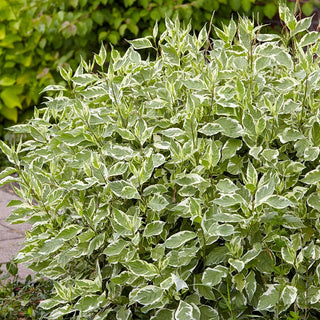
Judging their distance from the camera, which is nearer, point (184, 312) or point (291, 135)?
point (184, 312)

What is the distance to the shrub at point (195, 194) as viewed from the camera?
2.19 meters

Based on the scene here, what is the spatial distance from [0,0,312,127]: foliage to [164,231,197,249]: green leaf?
3623mm

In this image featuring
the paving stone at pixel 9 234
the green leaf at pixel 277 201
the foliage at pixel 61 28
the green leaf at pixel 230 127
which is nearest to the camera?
the green leaf at pixel 277 201

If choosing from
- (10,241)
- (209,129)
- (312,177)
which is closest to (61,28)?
(10,241)

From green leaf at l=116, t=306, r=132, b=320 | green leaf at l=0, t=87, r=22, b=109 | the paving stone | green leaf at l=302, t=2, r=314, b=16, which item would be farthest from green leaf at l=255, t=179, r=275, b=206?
green leaf at l=0, t=87, r=22, b=109

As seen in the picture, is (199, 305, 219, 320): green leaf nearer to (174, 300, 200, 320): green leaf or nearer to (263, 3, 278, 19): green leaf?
(174, 300, 200, 320): green leaf

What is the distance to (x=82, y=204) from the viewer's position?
247 cm

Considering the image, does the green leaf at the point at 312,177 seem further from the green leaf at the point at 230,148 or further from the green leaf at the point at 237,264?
the green leaf at the point at 237,264

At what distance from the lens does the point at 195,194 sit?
2316mm

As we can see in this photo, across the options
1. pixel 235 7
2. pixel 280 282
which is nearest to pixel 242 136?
pixel 280 282

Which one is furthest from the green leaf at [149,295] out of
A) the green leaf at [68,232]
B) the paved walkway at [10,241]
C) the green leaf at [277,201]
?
the paved walkway at [10,241]

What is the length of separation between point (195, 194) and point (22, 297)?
1.37 m

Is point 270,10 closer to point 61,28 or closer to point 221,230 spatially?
point 61,28

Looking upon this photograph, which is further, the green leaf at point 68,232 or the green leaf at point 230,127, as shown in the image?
the green leaf at point 68,232
